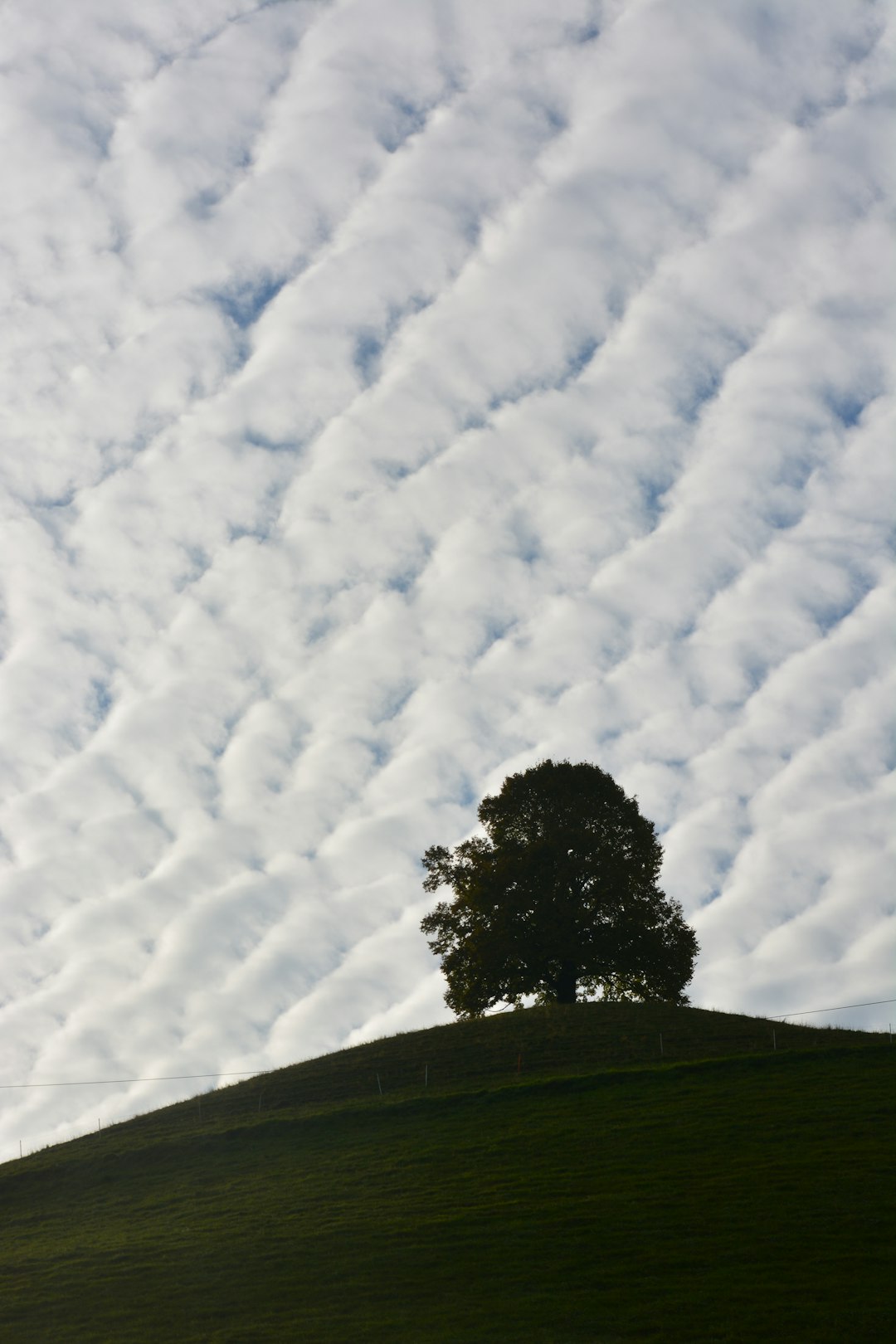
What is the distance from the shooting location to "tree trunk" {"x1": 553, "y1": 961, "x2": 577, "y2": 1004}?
222ft

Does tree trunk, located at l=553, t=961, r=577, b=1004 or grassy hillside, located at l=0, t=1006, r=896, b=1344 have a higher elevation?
tree trunk, located at l=553, t=961, r=577, b=1004

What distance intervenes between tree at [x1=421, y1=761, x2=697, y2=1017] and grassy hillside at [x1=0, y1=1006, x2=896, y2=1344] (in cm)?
664

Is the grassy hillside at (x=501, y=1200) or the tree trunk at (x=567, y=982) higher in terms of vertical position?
the tree trunk at (x=567, y=982)

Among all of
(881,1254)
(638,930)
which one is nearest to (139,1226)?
(881,1254)

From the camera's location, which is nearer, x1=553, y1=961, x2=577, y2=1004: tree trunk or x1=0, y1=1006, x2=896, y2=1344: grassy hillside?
x1=0, y1=1006, x2=896, y2=1344: grassy hillside

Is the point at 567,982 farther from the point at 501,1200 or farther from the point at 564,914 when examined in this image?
the point at 501,1200

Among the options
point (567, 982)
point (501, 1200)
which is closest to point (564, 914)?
point (567, 982)

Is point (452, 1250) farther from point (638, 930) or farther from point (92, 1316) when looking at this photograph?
point (638, 930)

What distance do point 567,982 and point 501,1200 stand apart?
31.7 metres

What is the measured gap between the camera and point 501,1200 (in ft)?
120

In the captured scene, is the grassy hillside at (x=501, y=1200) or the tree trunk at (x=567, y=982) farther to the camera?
the tree trunk at (x=567, y=982)

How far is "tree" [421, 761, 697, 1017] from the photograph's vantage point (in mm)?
67188

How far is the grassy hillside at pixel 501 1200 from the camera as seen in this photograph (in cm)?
2769

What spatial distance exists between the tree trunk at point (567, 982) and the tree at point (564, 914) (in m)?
0.07
